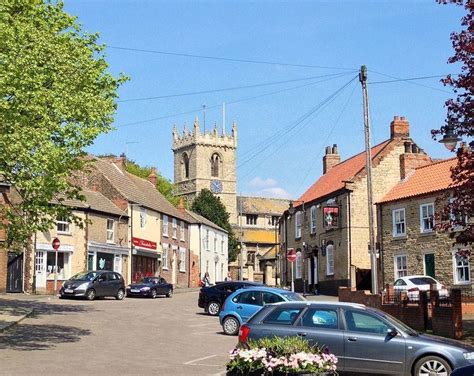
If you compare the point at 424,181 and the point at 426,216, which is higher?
the point at 424,181

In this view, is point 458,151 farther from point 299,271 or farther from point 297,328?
point 299,271

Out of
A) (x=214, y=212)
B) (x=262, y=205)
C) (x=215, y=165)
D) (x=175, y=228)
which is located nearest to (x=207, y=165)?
(x=215, y=165)

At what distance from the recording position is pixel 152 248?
178 ft

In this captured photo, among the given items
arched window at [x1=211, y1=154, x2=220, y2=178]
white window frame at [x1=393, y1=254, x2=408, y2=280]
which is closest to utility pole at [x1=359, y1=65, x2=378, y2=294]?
white window frame at [x1=393, y1=254, x2=408, y2=280]

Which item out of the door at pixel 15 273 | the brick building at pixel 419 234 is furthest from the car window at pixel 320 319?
the door at pixel 15 273

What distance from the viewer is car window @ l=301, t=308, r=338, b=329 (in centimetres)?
1338

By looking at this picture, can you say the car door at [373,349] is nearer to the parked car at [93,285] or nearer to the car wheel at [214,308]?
the car wheel at [214,308]

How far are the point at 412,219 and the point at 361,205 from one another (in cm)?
547

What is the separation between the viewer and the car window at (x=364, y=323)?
1321 centimetres

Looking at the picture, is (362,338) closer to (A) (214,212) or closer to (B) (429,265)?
(B) (429,265)

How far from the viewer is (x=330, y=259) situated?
4675 cm

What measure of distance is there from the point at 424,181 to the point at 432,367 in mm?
28698

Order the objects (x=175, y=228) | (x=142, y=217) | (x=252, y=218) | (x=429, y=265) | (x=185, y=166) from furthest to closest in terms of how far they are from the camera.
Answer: (x=185, y=166) < (x=252, y=218) < (x=175, y=228) < (x=142, y=217) < (x=429, y=265)

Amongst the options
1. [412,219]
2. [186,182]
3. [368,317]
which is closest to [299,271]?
[412,219]
